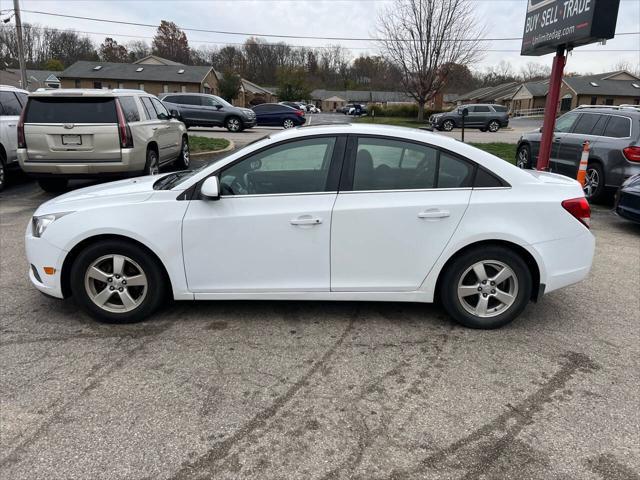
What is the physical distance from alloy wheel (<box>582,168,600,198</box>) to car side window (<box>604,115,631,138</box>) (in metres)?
0.70

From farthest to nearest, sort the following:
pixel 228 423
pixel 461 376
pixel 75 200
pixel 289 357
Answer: pixel 75 200
pixel 289 357
pixel 461 376
pixel 228 423

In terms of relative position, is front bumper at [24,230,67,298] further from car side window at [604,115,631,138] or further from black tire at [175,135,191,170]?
A: car side window at [604,115,631,138]

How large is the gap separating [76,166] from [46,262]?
478 centimetres

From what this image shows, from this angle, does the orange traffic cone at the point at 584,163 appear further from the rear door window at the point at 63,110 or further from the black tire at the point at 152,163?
the rear door window at the point at 63,110

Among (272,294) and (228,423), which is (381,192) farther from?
(228,423)

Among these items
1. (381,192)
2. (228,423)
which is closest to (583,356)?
(381,192)

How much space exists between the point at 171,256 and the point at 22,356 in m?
1.20

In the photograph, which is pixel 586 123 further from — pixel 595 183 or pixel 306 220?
pixel 306 220

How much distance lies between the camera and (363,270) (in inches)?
149

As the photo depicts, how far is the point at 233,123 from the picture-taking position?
22969mm

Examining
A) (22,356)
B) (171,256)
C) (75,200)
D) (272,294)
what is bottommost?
(22,356)

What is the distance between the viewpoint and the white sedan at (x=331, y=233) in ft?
12.2

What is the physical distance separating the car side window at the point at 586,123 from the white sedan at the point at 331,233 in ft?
22.2

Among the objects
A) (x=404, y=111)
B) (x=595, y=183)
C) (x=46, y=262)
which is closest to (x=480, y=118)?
(x=404, y=111)
